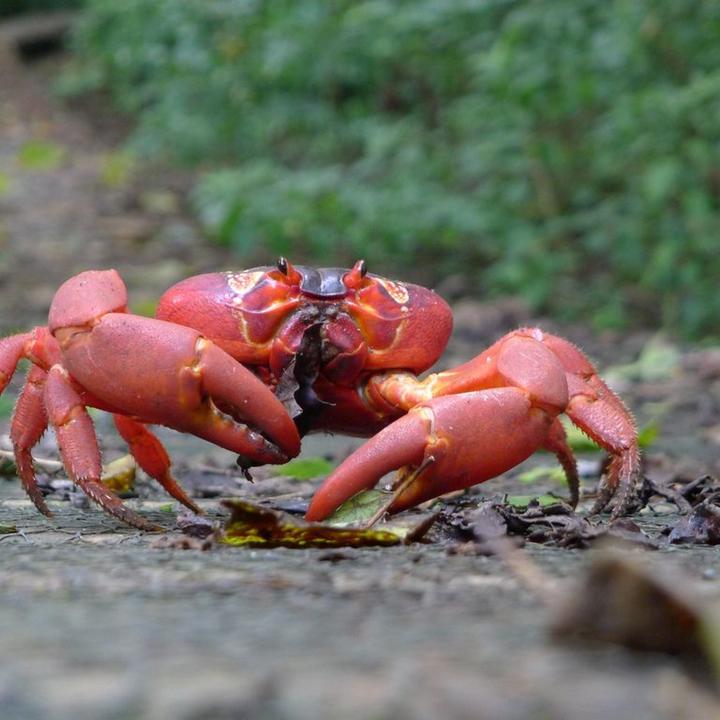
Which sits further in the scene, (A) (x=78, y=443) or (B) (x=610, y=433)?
(B) (x=610, y=433)

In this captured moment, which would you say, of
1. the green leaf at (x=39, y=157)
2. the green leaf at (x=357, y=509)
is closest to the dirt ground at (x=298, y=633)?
the green leaf at (x=357, y=509)

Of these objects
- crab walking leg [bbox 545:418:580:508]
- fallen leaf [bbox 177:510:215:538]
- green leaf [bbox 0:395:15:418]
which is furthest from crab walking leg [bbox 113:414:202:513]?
green leaf [bbox 0:395:15:418]

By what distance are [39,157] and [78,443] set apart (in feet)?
42.8

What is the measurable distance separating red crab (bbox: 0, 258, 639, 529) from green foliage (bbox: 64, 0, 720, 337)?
5.08 m

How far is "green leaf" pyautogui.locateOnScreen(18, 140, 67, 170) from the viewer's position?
15758 millimetres

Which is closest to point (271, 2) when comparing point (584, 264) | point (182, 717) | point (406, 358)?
point (584, 264)

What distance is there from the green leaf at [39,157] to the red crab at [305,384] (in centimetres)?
1242

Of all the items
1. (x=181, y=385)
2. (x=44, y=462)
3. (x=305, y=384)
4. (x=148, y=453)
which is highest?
(x=181, y=385)

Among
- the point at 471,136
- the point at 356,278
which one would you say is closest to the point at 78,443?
the point at 356,278

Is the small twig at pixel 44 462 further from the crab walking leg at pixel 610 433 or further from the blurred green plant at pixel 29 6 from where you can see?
the blurred green plant at pixel 29 6

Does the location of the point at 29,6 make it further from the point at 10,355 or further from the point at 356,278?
the point at 356,278

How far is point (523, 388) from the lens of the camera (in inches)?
123

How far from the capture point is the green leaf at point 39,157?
1576cm

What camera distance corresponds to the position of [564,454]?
387 cm
